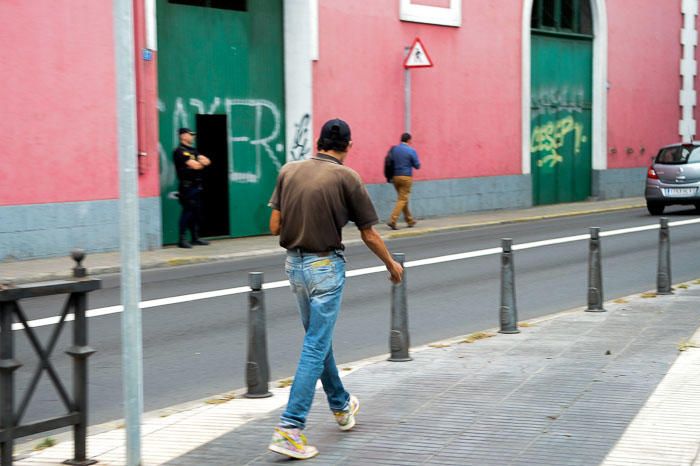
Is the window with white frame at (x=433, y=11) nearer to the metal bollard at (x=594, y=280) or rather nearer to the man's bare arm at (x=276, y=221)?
the metal bollard at (x=594, y=280)

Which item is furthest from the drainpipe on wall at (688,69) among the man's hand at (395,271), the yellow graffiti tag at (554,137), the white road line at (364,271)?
the man's hand at (395,271)

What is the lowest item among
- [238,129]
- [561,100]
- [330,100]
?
[238,129]

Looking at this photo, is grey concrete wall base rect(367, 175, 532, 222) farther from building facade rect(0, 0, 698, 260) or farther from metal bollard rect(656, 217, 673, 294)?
metal bollard rect(656, 217, 673, 294)

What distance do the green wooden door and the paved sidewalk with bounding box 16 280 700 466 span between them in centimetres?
1920

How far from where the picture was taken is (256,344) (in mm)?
7266

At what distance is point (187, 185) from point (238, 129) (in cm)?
287

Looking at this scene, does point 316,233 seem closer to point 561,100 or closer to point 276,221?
point 276,221

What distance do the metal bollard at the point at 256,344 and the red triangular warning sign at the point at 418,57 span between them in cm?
1532

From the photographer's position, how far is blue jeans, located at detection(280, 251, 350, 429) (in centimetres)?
585

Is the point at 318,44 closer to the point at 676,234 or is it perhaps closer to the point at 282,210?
the point at 676,234

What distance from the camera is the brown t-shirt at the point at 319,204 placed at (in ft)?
19.3

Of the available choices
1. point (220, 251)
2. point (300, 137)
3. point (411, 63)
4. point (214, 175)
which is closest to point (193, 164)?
point (220, 251)

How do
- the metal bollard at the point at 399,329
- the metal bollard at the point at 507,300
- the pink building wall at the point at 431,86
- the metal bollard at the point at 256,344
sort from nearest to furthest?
the metal bollard at the point at 256,344 < the metal bollard at the point at 399,329 < the metal bollard at the point at 507,300 < the pink building wall at the point at 431,86

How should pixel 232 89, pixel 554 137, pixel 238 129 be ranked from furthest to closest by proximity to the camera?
pixel 554 137, pixel 238 129, pixel 232 89
